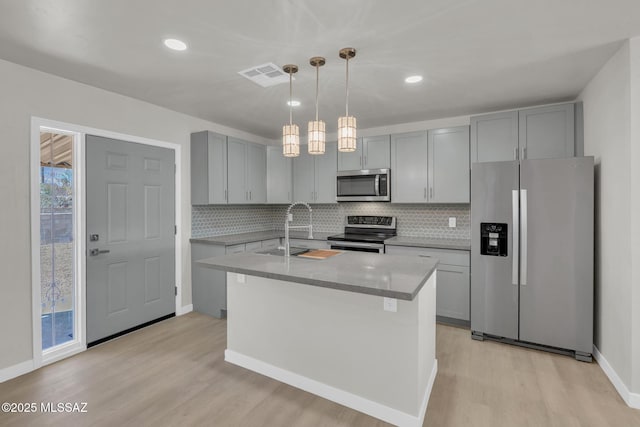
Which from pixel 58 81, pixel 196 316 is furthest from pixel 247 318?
pixel 58 81

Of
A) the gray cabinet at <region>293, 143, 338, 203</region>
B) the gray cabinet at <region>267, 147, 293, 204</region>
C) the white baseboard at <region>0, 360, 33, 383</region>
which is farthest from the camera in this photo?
the gray cabinet at <region>267, 147, 293, 204</region>

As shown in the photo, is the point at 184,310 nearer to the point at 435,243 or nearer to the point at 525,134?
the point at 435,243

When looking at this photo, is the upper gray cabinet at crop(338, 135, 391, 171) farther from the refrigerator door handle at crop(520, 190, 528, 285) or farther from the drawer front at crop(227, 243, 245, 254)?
the drawer front at crop(227, 243, 245, 254)

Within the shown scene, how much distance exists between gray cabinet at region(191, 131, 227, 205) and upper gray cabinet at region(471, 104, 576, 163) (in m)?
3.04

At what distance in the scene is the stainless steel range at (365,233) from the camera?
3994mm

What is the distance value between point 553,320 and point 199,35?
145 inches

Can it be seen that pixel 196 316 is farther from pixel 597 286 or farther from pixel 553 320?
pixel 597 286

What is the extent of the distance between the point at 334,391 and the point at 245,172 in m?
Result: 3.10

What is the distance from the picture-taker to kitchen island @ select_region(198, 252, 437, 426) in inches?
77.5

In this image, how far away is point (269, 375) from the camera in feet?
8.32

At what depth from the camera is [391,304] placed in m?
2.02

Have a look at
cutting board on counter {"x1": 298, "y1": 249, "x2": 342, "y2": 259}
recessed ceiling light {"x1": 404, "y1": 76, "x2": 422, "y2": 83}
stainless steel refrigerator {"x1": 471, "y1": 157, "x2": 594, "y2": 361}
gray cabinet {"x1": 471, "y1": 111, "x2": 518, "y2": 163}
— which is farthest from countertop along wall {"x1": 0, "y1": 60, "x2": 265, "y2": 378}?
gray cabinet {"x1": 471, "y1": 111, "x2": 518, "y2": 163}

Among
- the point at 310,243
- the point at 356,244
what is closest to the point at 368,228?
the point at 356,244

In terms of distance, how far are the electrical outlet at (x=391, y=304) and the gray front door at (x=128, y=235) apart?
108 inches
